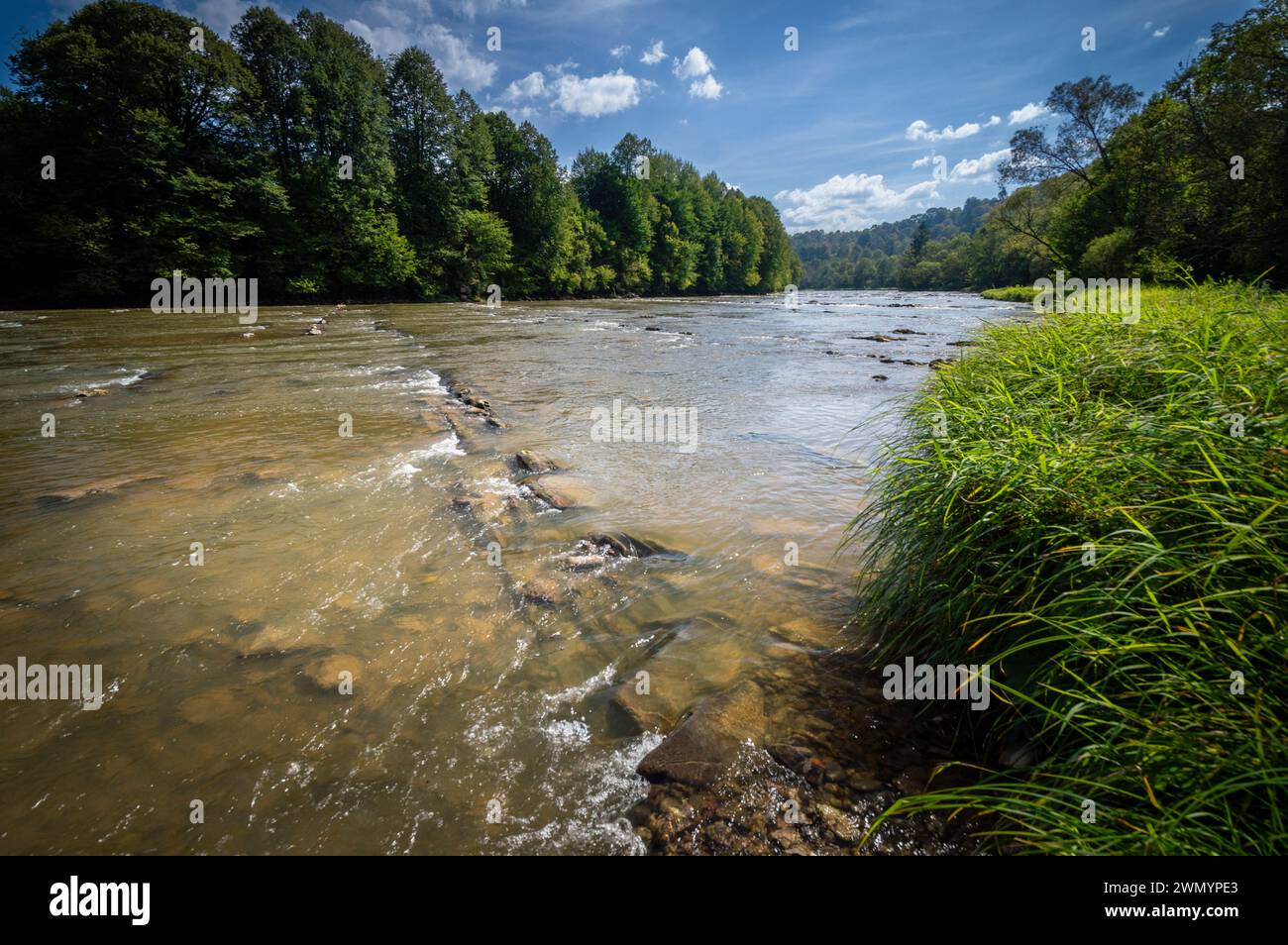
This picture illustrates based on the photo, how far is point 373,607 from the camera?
3.43 metres

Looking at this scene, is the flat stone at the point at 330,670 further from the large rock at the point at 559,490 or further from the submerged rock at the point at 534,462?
the submerged rock at the point at 534,462

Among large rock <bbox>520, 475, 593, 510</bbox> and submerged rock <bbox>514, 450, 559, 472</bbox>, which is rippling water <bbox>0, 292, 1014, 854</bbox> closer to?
large rock <bbox>520, 475, 593, 510</bbox>

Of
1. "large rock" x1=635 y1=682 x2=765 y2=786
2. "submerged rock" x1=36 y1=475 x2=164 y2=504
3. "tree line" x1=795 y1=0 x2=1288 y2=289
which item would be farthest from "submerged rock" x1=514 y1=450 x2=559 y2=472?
"tree line" x1=795 y1=0 x2=1288 y2=289

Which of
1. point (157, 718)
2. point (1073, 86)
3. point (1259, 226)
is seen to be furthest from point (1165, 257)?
point (157, 718)

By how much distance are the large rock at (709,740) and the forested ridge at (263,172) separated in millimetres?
42049

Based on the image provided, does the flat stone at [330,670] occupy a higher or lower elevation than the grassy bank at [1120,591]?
lower

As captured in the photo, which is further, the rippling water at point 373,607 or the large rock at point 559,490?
the large rock at point 559,490

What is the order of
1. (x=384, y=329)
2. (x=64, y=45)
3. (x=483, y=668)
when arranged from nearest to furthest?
(x=483, y=668), (x=384, y=329), (x=64, y=45)

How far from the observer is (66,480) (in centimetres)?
539

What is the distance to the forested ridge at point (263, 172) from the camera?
29.0m

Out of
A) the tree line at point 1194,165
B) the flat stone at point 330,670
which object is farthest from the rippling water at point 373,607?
the tree line at point 1194,165

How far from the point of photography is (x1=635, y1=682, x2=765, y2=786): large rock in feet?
7.37
